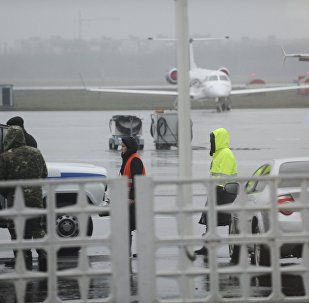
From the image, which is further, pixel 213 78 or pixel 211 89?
pixel 213 78

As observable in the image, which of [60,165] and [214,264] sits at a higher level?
[60,165]

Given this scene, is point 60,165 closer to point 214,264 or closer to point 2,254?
point 2,254

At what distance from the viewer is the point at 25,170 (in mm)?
12875

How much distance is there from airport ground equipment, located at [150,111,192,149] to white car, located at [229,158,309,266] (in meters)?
23.4

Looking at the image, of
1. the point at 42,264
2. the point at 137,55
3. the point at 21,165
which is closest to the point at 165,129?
the point at 42,264

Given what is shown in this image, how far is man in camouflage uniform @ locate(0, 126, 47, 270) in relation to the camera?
1273 centimetres

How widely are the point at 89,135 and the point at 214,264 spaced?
42055 millimetres

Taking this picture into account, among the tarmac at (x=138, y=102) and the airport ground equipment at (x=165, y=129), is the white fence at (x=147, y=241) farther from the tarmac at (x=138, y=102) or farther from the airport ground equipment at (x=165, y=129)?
the tarmac at (x=138, y=102)

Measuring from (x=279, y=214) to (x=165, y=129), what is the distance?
26.0 metres

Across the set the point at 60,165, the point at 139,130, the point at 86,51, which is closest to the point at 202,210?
the point at 60,165

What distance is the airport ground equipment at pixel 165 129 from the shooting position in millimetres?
37875

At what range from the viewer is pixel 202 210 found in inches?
375

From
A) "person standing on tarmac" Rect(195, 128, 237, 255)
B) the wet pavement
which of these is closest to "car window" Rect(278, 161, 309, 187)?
the wet pavement

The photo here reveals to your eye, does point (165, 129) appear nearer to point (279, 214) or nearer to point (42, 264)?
point (42, 264)
